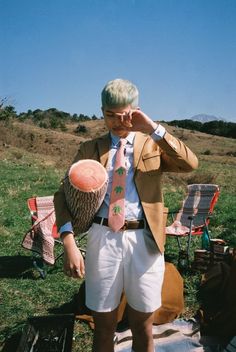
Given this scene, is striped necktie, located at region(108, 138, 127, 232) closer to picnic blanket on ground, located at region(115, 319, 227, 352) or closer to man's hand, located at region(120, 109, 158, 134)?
man's hand, located at region(120, 109, 158, 134)

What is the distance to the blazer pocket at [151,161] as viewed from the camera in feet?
8.36

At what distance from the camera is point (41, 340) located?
11.7 ft

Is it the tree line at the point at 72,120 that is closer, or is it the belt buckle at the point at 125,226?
the belt buckle at the point at 125,226

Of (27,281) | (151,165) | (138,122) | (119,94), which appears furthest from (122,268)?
(27,281)

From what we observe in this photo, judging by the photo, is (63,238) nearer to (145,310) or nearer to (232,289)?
(145,310)

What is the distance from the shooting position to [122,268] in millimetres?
2510

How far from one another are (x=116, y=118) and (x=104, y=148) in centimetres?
28

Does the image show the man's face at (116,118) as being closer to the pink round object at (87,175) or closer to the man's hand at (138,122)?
the man's hand at (138,122)

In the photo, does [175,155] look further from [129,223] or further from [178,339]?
[178,339]

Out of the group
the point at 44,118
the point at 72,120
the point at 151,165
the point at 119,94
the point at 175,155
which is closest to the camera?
the point at 119,94

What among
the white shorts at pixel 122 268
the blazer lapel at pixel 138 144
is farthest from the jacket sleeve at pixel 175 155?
the white shorts at pixel 122 268

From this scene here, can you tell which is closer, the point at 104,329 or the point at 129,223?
the point at 129,223

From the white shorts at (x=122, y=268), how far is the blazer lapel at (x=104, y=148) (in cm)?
41

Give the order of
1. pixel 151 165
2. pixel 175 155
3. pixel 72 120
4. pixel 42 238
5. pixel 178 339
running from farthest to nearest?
pixel 72 120
pixel 42 238
pixel 178 339
pixel 151 165
pixel 175 155
